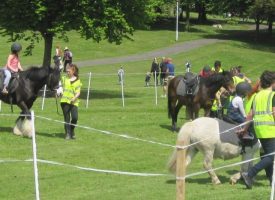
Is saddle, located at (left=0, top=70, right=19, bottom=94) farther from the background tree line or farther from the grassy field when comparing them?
the background tree line

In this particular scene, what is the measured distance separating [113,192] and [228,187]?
212cm

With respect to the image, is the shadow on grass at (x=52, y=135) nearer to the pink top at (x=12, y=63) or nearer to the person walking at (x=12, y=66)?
the person walking at (x=12, y=66)

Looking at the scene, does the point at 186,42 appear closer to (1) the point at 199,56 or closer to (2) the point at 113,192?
(1) the point at 199,56

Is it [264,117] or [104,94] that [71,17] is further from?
[264,117]

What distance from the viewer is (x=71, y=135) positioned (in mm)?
16828

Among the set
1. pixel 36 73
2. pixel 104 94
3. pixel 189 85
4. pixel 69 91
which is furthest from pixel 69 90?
pixel 104 94

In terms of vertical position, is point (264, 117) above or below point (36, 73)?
above

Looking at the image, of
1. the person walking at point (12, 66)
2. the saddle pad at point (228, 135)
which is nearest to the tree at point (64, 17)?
the person walking at point (12, 66)

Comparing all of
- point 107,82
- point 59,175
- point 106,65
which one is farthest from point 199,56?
point 59,175

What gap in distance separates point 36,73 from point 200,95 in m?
4.69

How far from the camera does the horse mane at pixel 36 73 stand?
55.2 ft

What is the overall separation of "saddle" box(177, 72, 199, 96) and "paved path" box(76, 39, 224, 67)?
30.6 meters

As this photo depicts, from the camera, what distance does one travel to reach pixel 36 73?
55.3 ft

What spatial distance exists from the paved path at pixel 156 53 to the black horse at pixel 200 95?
30.0 m
